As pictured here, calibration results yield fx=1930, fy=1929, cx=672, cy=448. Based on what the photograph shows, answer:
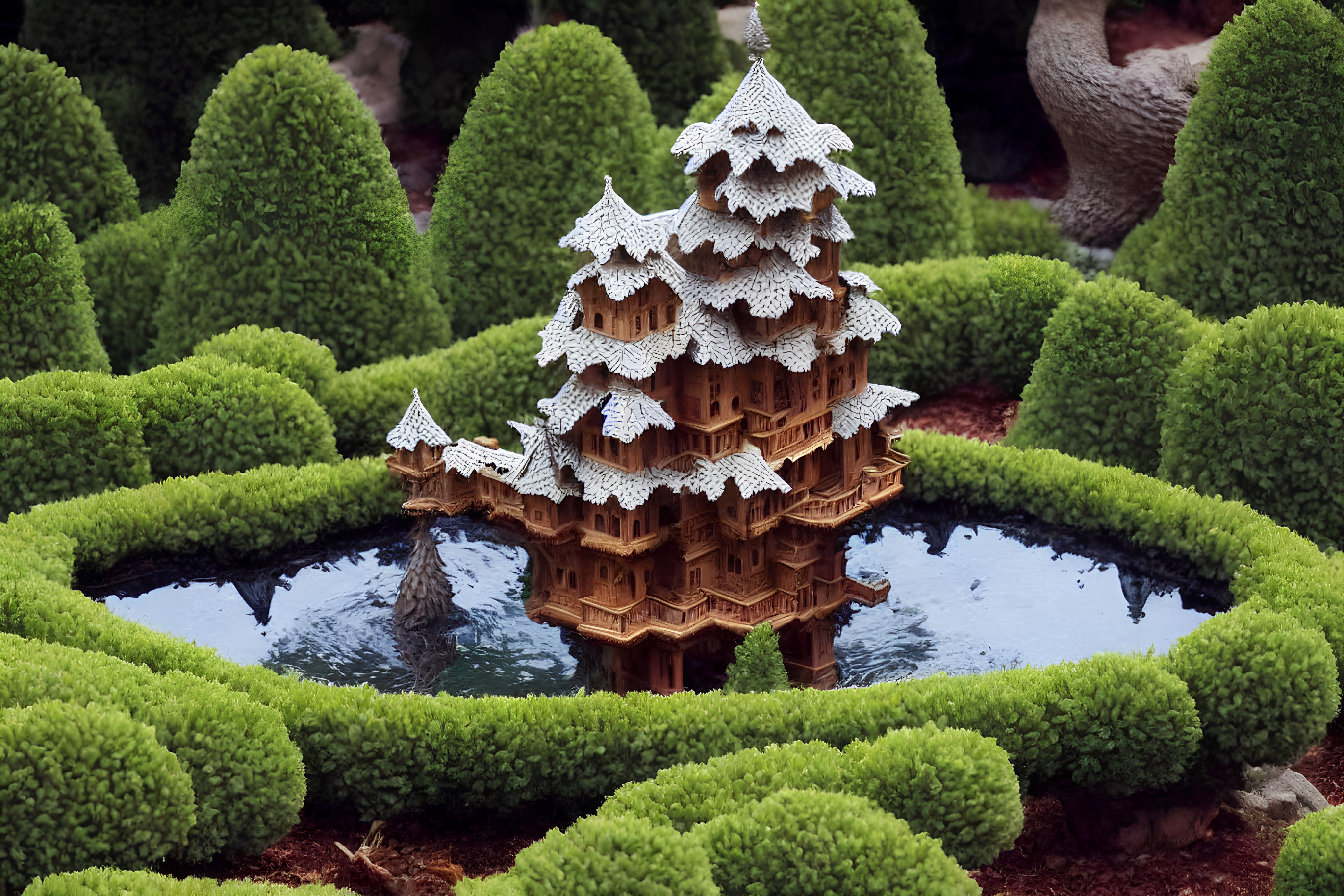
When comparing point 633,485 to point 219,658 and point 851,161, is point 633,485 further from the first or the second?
point 851,161

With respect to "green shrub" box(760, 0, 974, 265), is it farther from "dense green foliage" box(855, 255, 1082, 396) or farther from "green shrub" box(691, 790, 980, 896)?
"green shrub" box(691, 790, 980, 896)

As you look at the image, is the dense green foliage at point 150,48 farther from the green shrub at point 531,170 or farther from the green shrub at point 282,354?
the green shrub at point 282,354

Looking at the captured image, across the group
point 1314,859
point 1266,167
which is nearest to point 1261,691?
point 1314,859

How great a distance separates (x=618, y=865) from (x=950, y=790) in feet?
→ 12.8

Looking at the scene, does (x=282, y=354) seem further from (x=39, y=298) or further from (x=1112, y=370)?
(x=1112, y=370)

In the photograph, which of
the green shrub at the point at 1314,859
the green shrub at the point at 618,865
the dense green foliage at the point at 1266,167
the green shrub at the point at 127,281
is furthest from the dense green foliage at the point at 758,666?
the green shrub at the point at 127,281

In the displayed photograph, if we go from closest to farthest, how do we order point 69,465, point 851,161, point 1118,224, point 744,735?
point 744,735, point 69,465, point 851,161, point 1118,224

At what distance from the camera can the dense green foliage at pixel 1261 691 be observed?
2238 cm

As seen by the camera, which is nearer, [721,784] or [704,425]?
[721,784]

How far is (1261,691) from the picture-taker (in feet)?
73.4

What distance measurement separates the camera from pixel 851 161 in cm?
3422

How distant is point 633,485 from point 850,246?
12.8 meters

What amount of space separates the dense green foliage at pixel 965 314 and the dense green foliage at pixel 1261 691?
11.1m

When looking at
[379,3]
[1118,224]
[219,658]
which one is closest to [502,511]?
[219,658]
